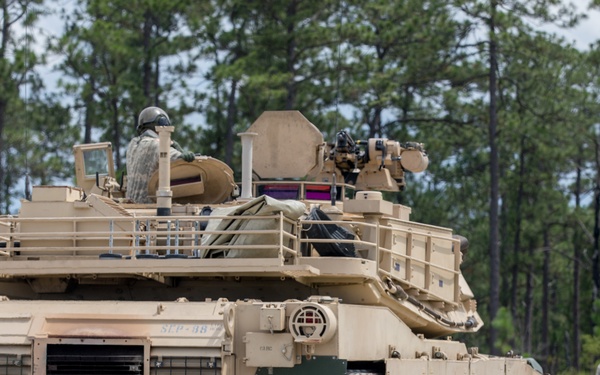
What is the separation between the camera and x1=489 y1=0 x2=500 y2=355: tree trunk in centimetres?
4022

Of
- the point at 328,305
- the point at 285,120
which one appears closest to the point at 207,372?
the point at 328,305

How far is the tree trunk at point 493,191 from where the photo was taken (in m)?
40.2

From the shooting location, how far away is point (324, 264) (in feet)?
55.6

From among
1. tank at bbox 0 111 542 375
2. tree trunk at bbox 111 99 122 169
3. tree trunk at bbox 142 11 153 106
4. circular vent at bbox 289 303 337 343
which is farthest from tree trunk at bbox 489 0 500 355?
circular vent at bbox 289 303 337 343

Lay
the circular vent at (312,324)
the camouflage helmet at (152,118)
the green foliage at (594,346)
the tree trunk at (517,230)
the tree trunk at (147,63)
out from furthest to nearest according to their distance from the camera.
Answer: the tree trunk at (517,230) < the tree trunk at (147,63) < the green foliage at (594,346) < the camouflage helmet at (152,118) < the circular vent at (312,324)

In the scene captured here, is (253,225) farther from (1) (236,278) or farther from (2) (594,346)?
(2) (594,346)

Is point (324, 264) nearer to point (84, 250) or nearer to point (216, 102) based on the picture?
point (84, 250)

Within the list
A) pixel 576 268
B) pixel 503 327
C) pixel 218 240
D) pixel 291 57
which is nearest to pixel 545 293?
pixel 576 268

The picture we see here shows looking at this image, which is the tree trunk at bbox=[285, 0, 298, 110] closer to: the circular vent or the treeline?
the treeline

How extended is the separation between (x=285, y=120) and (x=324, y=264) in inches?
176

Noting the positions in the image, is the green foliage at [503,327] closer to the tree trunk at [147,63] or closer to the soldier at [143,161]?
the tree trunk at [147,63]

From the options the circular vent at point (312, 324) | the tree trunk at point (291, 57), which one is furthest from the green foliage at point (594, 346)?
the circular vent at point (312, 324)

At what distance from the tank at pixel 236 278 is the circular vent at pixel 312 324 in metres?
0.01

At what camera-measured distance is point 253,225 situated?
56.0 ft
